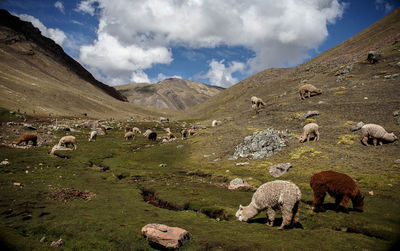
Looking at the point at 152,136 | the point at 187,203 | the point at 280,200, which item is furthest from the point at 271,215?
the point at 152,136

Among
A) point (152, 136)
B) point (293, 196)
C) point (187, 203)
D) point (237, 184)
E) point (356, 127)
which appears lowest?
point (187, 203)

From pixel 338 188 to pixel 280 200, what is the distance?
5641mm

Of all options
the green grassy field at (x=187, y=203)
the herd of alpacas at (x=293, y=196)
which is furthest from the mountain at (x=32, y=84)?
the herd of alpacas at (x=293, y=196)

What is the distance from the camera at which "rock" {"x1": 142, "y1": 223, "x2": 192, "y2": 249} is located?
1275cm

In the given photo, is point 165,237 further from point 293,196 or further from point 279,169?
point 279,169

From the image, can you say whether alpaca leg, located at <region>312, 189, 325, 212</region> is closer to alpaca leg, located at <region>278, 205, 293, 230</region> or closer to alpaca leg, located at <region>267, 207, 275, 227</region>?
alpaca leg, located at <region>278, 205, 293, 230</region>

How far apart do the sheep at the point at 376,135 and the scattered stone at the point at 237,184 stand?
21058mm

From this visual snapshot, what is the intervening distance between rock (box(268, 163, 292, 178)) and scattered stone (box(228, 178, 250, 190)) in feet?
17.1

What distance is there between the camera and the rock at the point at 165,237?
1275 cm

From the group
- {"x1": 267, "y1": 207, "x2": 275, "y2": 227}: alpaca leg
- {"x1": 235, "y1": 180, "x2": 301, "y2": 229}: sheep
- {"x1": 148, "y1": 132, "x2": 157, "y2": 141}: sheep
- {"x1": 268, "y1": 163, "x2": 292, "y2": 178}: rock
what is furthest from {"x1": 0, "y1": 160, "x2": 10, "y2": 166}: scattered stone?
{"x1": 148, "y1": 132, "x2": 157, "y2": 141}: sheep

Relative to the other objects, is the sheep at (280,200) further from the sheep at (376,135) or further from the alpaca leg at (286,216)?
the sheep at (376,135)

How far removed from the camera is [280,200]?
14.9 meters

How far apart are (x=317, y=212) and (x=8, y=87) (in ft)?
486

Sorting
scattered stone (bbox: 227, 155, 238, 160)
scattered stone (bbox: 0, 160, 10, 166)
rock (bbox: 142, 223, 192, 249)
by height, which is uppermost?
scattered stone (bbox: 227, 155, 238, 160)
